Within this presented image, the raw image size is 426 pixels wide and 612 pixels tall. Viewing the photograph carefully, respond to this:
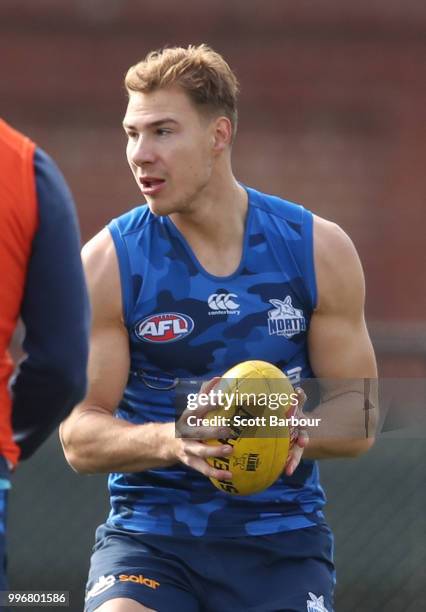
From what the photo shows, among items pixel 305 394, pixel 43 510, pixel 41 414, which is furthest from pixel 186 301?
pixel 43 510

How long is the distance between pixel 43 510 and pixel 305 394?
77.3 inches

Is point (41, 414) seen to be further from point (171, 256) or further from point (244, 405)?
point (171, 256)

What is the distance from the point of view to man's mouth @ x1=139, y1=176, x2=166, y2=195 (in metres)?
4.49

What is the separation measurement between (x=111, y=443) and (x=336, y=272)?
92cm

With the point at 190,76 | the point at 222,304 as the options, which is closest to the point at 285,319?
the point at 222,304

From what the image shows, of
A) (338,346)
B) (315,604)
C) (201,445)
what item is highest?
(338,346)

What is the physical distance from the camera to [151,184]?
4.51m

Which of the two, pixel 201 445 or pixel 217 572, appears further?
pixel 217 572

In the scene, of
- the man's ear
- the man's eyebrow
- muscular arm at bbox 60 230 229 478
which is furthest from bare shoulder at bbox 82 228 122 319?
the man's ear

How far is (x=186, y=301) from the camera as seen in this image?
451 cm

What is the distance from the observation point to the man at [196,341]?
4.37m

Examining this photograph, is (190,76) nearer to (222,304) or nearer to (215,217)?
(215,217)

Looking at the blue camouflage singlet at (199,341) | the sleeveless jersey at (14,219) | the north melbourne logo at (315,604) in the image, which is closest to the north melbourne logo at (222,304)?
the blue camouflage singlet at (199,341)

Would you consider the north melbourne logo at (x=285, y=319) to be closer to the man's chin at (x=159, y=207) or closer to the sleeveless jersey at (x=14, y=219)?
the man's chin at (x=159, y=207)
